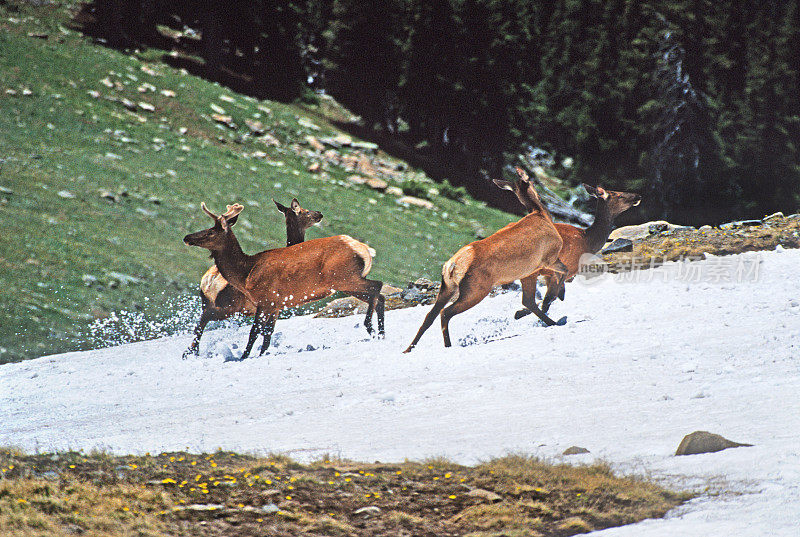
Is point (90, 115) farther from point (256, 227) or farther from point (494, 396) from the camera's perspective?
point (494, 396)

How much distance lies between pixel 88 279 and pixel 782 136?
28.7 metres

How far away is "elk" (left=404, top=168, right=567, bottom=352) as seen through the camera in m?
10.4

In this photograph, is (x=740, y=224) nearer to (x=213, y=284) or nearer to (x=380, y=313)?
(x=380, y=313)

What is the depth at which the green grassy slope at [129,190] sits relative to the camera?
53.0 feet

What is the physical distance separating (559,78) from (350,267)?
122 ft

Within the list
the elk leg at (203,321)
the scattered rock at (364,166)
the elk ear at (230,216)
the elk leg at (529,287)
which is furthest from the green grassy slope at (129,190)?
the elk leg at (529,287)

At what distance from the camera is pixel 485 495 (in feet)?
20.2

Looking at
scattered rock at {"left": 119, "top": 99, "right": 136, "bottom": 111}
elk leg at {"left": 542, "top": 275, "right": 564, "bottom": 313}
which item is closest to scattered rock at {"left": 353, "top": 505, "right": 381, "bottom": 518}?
elk leg at {"left": 542, "top": 275, "right": 564, "bottom": 313}

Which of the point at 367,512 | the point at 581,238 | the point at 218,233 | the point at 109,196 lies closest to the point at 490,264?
the point at 581,238

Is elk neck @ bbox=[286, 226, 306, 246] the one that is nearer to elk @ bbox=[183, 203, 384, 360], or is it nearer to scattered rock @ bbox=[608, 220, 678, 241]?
elk @ bbox=[183, 203, 384, 360]

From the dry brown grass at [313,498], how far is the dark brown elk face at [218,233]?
13.1 ft

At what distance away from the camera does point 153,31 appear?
1670 inches

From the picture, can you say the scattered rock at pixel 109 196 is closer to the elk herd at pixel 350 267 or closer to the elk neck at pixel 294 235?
the elk herd at pixel 350 267

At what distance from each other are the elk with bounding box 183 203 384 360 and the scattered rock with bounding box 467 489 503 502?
513 cm
